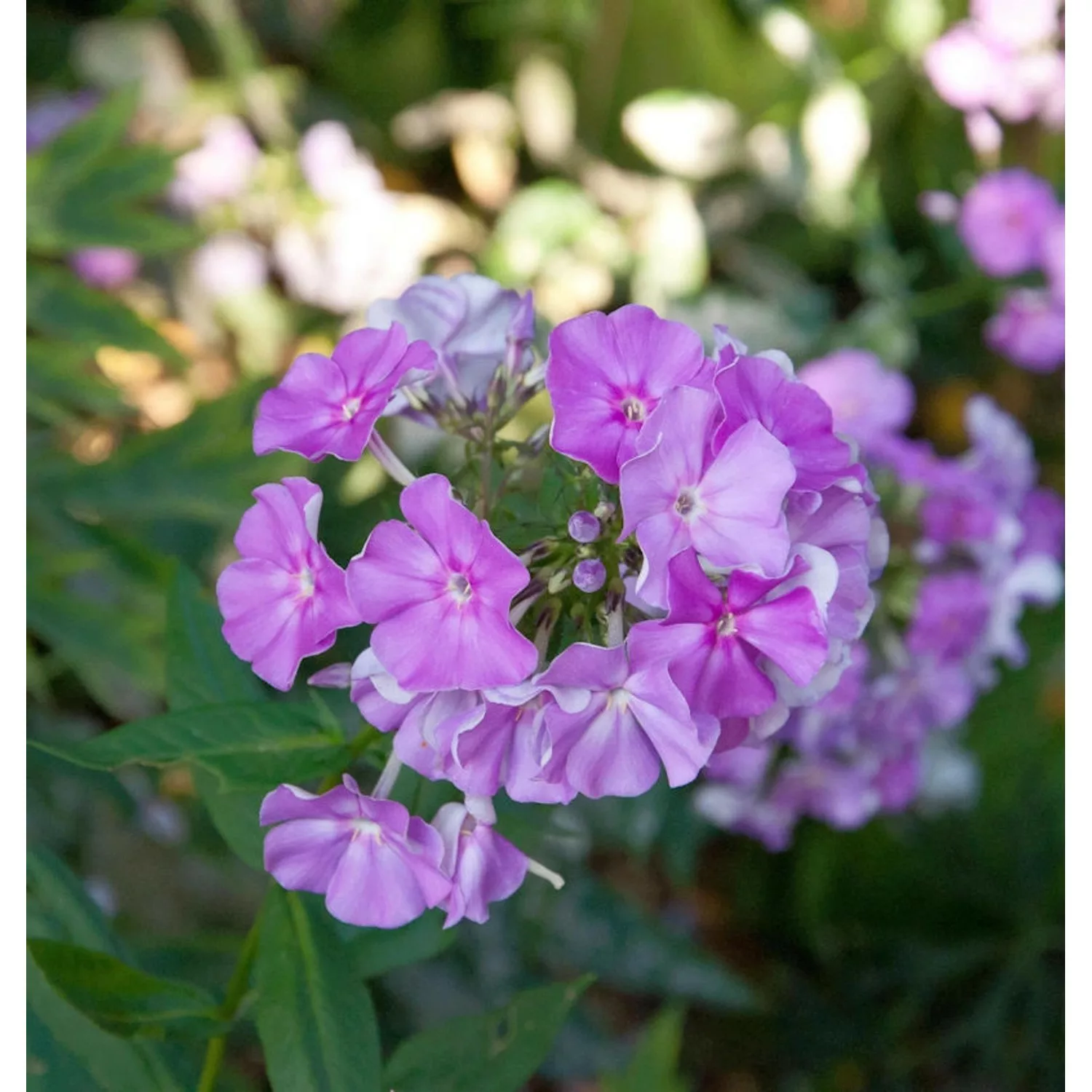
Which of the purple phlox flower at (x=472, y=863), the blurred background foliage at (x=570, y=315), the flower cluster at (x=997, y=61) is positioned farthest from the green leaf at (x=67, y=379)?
the flower cluster at (x=997, y=61)

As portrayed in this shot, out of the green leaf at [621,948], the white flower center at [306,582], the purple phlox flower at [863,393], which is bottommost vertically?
the green leaf at [621,948]

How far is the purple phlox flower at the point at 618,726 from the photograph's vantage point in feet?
2.19

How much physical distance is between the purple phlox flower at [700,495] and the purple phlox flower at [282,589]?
19 centimetres

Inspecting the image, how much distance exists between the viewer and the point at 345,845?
30.3 inches

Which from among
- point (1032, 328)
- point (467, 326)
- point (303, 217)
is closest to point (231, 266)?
point (303, 217)

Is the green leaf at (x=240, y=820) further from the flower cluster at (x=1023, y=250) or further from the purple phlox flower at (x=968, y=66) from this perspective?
the purple phlox flower at (x=968, y=66)

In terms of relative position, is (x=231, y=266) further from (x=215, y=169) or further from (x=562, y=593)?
(x=562, y=593)

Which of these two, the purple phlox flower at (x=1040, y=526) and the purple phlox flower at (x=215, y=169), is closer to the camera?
the purple phlox flower at (x=1040, y=526)

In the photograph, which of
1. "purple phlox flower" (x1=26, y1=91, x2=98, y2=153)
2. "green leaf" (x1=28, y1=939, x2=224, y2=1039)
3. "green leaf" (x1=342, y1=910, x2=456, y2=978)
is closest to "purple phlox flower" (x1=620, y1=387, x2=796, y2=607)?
"green leaf" (x1=342, y1=910, x2=456, y2=978)

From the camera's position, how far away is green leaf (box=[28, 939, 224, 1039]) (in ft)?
2.94

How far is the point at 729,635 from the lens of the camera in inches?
27.6

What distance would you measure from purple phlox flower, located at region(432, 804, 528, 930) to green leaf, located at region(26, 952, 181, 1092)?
374 mm

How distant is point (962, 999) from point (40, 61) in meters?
2.55

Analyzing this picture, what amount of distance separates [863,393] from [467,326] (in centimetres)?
85
